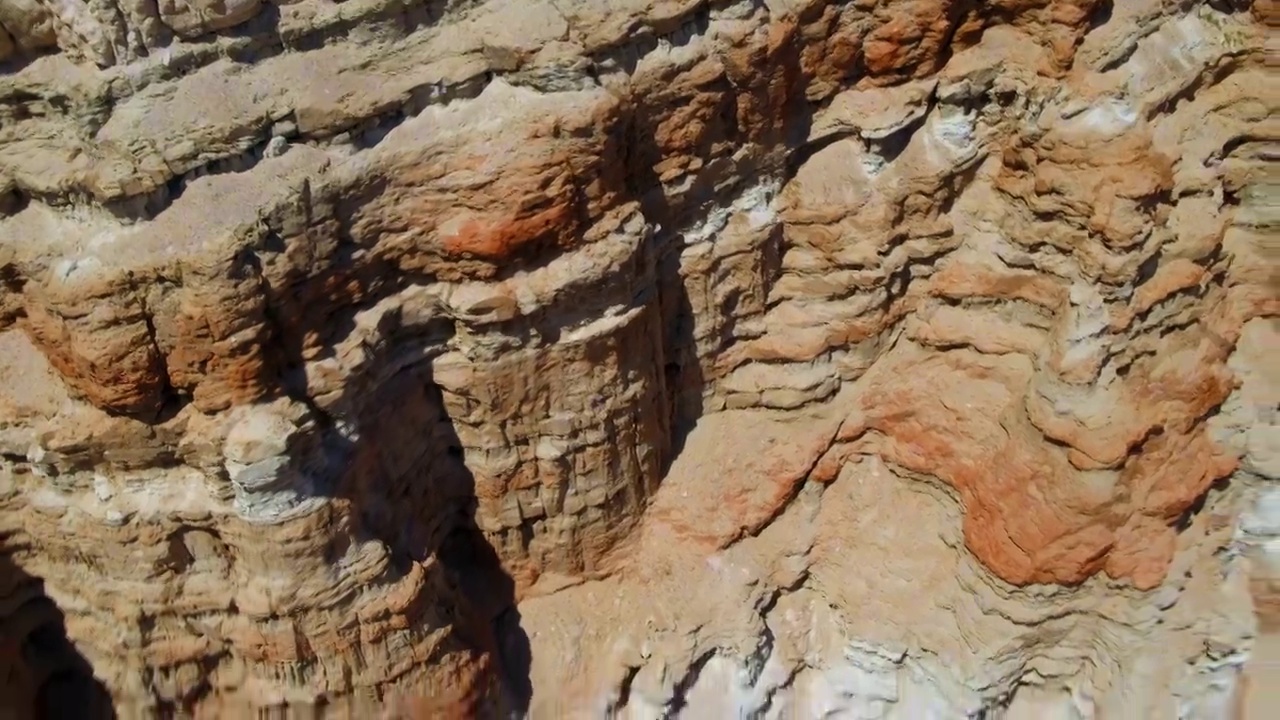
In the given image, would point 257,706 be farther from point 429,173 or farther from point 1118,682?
point 1118,682

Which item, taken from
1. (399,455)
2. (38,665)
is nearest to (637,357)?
(399,455)

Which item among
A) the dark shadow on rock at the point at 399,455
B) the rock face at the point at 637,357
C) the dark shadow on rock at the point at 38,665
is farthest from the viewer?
the dark shadow on rock at the point at 38,665

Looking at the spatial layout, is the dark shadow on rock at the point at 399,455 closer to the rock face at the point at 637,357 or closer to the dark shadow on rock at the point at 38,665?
the rock face at the point at 637,357

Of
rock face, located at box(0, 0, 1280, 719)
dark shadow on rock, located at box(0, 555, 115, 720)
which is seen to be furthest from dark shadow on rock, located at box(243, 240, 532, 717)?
dark shadow on rock, located at box(0, 555, 115, 720)

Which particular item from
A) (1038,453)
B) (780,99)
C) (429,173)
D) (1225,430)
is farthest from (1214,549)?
(429,173)

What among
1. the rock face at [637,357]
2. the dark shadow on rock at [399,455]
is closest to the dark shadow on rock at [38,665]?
the rock face at [637,357]

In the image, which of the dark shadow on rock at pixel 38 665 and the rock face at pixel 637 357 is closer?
the rock face at pixel 637 357
